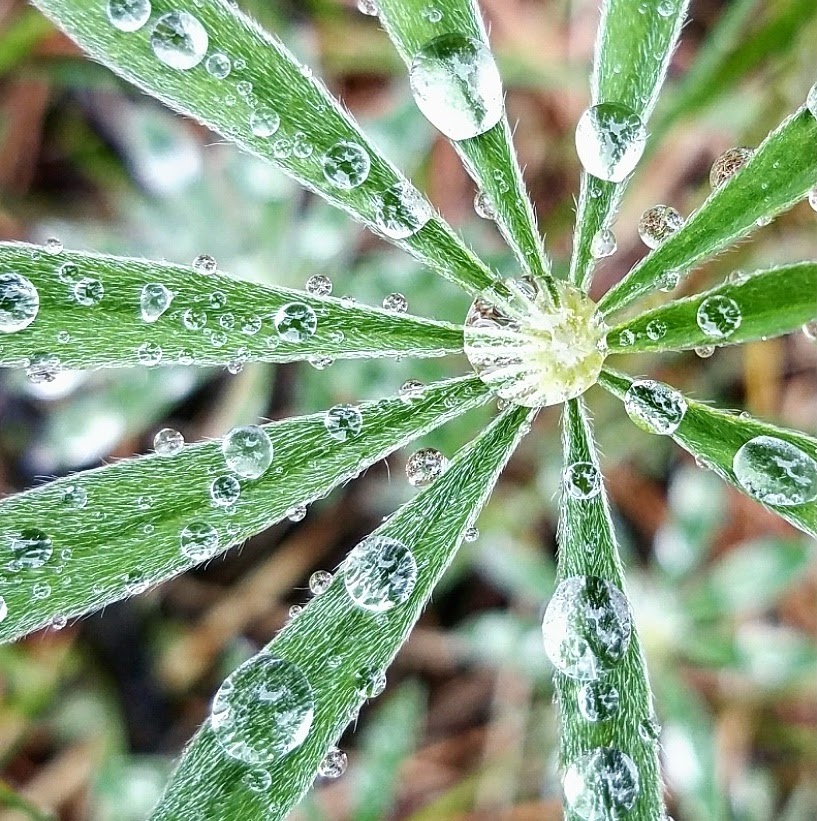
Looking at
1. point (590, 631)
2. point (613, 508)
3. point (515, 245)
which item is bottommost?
point (613, 508)

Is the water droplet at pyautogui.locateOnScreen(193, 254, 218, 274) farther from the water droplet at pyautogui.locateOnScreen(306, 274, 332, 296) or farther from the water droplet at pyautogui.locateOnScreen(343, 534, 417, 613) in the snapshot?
the water droplet at pyautogui.locateOnScreen(343, 534, 417, 613)

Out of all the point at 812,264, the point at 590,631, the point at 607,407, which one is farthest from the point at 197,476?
the point at 607,407

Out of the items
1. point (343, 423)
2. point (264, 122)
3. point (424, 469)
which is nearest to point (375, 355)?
point (343, 423)

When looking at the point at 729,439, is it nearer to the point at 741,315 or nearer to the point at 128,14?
the point at 741,315

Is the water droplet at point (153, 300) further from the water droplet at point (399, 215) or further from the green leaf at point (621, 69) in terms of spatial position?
the green leaf at point (621, 69)

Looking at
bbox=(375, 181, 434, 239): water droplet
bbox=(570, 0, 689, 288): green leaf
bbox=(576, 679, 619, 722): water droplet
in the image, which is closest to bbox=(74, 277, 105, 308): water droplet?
bbox=(375, 181, 434, 239): water droplet

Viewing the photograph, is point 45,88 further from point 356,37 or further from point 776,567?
point 776,567
